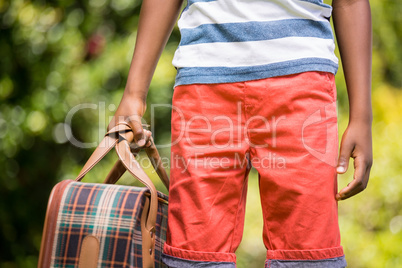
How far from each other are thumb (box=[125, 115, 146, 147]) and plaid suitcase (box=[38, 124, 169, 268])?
5 cm

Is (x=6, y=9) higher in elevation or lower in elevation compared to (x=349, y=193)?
higher

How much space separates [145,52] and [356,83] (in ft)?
1.63

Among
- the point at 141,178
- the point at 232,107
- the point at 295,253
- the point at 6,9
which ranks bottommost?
the point at 295,253

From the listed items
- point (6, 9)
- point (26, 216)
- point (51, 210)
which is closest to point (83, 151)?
point (26, 216)

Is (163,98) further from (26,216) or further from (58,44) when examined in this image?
(26,216)

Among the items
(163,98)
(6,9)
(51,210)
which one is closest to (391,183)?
(163,98)

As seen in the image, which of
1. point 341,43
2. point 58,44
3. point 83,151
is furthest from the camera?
point 83,151

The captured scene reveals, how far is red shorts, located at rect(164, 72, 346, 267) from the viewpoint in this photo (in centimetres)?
102

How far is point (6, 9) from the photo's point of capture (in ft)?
8.36

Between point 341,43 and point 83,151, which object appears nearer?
point 341,43

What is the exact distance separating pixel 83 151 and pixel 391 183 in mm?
1684

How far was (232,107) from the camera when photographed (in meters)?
1.06

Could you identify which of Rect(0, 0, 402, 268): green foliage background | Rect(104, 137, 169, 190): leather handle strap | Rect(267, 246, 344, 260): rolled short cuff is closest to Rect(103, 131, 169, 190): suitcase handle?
Rect(104, 137, 169, 190): leather handle strap

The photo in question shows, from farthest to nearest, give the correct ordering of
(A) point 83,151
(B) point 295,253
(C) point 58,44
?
(A) point 83,151 < (C) point 58,44 < (B) point 295,253
